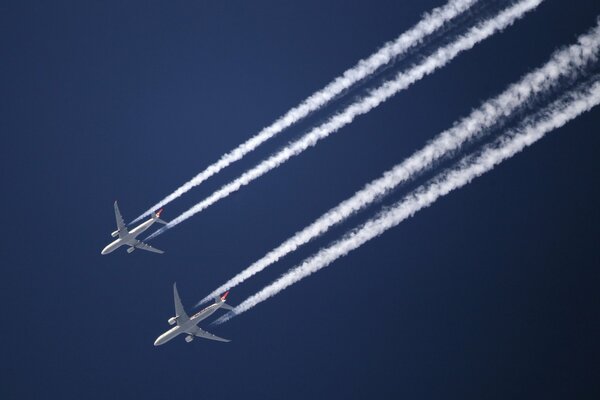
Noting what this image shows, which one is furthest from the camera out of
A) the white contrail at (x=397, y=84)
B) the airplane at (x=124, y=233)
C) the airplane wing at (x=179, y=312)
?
the airplane at (x=124, y=233)

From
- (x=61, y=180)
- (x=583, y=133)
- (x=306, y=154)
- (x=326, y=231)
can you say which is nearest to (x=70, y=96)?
(x=61, y=180)

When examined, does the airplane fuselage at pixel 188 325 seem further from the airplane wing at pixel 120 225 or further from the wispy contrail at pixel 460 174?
the airplane wing at pixel 120 225

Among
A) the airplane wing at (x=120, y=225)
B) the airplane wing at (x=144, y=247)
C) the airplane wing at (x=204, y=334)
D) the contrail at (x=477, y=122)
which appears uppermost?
the airplane wing at (x=120, y=225)

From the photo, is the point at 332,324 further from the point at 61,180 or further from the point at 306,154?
the point at 61,180

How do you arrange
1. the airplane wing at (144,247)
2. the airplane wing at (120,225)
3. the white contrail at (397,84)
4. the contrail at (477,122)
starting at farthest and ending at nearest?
1. the airplane wing at (144,247)
2. the airplane wing at (120,225)
3. the white contrail at (397,84)
4. the contrail at (477,122)

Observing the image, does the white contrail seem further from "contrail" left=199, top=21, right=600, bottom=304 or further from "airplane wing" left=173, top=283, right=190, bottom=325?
"airplane wing" left=173, top=283, right=190, bottom=325

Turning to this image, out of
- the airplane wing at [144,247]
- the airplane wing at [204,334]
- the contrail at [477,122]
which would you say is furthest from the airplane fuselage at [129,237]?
the contrail at [477,122]

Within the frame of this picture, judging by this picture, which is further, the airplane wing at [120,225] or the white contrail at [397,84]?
the airplane wing at [120,225]

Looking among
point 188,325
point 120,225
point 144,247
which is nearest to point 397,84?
point 188,325
